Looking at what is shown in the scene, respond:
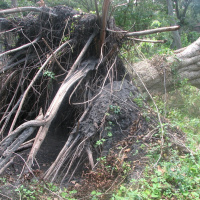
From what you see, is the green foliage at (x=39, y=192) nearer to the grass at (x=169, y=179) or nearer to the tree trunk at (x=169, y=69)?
the grass at (x=169, y=179)

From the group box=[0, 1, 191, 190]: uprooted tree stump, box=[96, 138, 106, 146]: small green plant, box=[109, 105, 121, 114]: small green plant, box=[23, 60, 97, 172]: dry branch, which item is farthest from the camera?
box=[109, 105, 121, 114]: small green plant

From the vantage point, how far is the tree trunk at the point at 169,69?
7816mm

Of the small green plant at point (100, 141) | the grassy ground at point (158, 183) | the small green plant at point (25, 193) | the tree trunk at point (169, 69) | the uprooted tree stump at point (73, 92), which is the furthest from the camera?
the tree trunk at point (169, 69)

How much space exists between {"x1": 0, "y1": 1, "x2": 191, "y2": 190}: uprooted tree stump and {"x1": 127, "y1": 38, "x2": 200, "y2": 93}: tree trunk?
7.15ft

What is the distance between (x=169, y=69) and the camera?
7.89 m

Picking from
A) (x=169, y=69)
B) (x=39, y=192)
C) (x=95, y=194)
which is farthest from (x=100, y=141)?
(x=169, y=69)

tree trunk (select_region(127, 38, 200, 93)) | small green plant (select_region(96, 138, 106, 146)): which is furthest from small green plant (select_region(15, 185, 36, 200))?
tree trunk (select_region(127, 38, 200, 93))

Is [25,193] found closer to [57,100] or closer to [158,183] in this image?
[57,100]

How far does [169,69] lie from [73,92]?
4.26 m

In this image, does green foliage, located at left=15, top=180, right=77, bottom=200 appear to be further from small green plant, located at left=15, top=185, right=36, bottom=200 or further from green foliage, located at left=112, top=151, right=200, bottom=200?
green foliage, located at left=112, top=151, right=200, bottom=200

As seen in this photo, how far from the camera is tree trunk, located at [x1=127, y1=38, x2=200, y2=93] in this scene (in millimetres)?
7816

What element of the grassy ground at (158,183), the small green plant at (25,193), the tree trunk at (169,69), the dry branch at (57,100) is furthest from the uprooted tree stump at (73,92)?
the tree trunk at (169,69)

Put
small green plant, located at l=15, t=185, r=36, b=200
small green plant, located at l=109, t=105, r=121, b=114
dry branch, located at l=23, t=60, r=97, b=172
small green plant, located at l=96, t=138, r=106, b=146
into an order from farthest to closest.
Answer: small green plant, located at l=109, t=105, r=121, b=114 → small green plant, located at l=96, t=138, r=106, b=146 → dry branch, located at l=23, t=60, r=97, b=172 → small green plant, located at l=15, t=185, r=36, b=200

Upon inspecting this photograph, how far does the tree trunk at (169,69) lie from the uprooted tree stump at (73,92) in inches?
85.8
